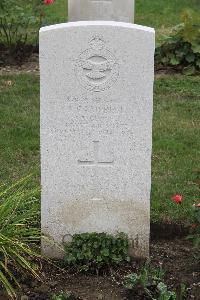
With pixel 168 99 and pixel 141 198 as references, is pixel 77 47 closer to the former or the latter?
pixel 141 198

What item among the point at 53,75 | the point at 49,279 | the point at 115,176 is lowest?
the point at 49,279

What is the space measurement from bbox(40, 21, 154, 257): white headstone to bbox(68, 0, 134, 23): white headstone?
4.62m

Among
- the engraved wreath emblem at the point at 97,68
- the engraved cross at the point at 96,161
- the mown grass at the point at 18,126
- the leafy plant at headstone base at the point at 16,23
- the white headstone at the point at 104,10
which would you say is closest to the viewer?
the engraved wreath emblem at the point at 97,68

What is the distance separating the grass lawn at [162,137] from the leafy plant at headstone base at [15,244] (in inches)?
41.1

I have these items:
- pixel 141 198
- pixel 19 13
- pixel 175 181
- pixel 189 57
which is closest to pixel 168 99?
pixel 189 57

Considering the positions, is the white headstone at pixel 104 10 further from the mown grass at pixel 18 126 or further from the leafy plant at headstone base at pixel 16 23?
the mown grass at pixel 18 126

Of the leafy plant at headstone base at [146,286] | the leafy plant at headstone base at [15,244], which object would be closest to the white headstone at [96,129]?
the leafy plant at headstone base at [15,244]

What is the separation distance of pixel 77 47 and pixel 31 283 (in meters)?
1.40

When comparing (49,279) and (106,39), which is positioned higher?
(106,39)

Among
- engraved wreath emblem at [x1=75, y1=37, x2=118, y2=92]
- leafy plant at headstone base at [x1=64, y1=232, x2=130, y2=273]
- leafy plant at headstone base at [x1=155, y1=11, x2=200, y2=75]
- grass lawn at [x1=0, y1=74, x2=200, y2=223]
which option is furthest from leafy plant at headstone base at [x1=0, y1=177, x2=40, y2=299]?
leafy plant at headstone base at [x1=155, y1=11, x2=200, y2=75]

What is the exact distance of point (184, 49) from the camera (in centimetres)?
898

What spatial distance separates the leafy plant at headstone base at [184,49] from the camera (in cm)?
891

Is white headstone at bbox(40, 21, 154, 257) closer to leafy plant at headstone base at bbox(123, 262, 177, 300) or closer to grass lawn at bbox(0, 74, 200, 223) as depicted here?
leafy plant at headstone base at bbox(123, 262, 177, 300)

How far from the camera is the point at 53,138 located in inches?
170
